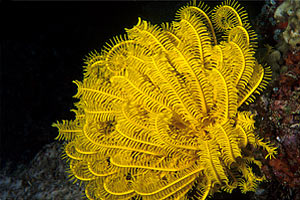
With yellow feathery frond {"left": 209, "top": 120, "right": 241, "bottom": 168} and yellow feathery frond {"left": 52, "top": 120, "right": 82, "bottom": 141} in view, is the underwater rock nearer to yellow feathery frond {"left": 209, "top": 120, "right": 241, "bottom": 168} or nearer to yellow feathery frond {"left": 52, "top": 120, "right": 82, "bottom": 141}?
yellow feathery frond {"left": 209, "top": 120, "right": 241, "bottom": 168}

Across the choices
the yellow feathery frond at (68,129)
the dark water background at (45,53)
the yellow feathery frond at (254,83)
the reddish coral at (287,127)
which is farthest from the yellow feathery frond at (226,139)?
the dark water background at (45,53)

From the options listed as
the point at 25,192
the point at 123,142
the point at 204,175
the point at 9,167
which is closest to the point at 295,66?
the point at 204,175

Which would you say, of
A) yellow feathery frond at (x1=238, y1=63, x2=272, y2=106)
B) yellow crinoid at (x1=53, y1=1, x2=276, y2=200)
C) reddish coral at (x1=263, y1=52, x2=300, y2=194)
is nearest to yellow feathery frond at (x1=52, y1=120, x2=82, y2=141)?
yellow crinoid at (x1=53, y1=1, x2=276, y2=200)

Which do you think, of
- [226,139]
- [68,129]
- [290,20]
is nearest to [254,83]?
[226,139]

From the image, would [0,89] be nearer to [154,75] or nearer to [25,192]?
[25,192]

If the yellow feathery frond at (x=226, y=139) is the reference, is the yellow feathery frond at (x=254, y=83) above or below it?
above

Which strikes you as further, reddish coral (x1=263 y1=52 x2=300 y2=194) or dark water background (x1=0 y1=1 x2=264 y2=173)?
dark water background (x1=0 y1=1 x2=264 y2=173)

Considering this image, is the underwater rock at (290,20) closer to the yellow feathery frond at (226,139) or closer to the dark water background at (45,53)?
the yellow feathery frond at (226,139)

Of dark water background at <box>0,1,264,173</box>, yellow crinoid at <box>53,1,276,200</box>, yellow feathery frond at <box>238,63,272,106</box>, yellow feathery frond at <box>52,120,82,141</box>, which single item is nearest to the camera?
yellow crinoid at <box>53,1,276,200</box>
